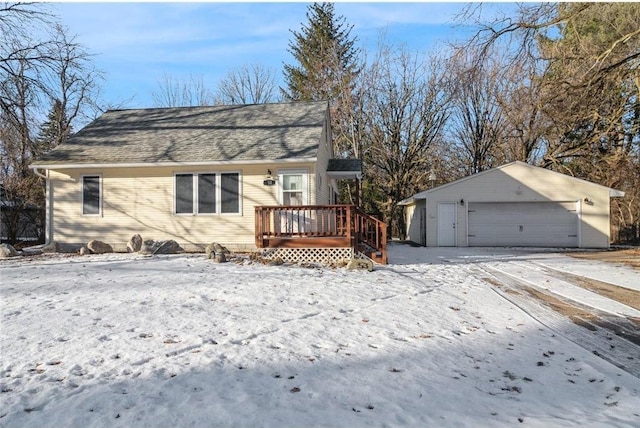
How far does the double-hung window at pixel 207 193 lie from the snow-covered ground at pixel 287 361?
606 centimetres

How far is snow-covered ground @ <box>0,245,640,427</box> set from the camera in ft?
10.1

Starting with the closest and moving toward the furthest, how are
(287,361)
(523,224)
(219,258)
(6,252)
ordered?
(287,361)
(219,258)
(6,252)
(523,224)

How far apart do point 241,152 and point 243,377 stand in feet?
33.5

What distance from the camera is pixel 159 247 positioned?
12242mm

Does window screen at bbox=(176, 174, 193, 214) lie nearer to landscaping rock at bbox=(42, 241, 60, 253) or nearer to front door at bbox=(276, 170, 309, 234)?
front door at bbox=(276, 170, 309, 234)

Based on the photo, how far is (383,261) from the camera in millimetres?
11055

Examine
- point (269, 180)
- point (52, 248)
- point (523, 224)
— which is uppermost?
point (269, 180)

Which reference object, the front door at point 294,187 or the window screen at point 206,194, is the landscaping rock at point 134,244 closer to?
the window screen at point 206,194

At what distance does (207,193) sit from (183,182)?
0.88 metres

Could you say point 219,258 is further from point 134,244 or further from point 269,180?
point 134,244

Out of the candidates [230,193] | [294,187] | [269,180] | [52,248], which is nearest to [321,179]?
[294,187]

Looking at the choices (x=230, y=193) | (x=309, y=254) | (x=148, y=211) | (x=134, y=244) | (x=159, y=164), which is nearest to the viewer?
(x=309, y=254)

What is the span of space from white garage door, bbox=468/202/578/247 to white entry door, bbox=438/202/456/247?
774 millimetres

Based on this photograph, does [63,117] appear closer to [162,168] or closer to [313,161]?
[162,168]
